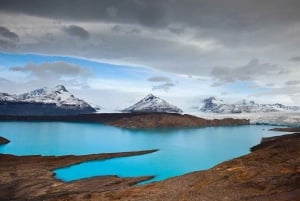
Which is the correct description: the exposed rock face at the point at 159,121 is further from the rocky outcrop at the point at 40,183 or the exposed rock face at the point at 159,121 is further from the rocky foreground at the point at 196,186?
the rocky foreground at the point at 196,186

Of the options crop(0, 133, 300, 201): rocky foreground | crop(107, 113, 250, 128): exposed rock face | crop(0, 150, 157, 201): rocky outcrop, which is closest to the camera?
crop(0, 133, 300, 201): rocky foreground

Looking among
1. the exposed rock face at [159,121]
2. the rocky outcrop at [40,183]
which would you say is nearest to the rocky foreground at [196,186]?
the rocky outcrop at [40,183]

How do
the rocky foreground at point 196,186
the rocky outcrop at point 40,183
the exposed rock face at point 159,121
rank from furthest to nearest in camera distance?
1. the exposed rock face at point 159,121
2. the rocky outcrop at point 40,183
3. the rocky foreground at point 196,186

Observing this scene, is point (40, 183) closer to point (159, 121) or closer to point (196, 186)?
point (196, 186)

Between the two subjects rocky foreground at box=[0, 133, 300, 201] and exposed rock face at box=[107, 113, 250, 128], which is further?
exposed rock face at box=[107, 113, 250, 128]

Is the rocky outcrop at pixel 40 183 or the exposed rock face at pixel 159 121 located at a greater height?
the exposed rock face at pixel 159 121

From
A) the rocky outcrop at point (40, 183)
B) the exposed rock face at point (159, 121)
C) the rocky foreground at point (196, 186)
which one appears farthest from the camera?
the exposed rock face at point (159, 121)

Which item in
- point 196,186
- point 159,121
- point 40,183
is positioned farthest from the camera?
point 159,121

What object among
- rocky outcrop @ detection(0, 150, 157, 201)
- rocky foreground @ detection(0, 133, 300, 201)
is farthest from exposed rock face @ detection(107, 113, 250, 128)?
rocky foreground @ detection(0, 133, 300, 201)

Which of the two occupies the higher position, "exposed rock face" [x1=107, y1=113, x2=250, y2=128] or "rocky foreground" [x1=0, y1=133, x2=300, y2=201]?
"exposed rock face" [x1=107, y1=113, x2=250, y2=128]

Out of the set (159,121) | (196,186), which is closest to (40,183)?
(196,186)

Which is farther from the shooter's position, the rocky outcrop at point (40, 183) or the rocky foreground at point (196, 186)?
the rocky outcrop at point (40, 183)

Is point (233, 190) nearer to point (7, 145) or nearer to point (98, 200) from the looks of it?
point (98, 200)

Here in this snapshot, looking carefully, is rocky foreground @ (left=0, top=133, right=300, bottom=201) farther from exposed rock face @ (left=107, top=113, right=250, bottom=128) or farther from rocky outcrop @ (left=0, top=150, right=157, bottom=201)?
exposed rock face @ (left=107, top=113, right=250, bottom=128)
